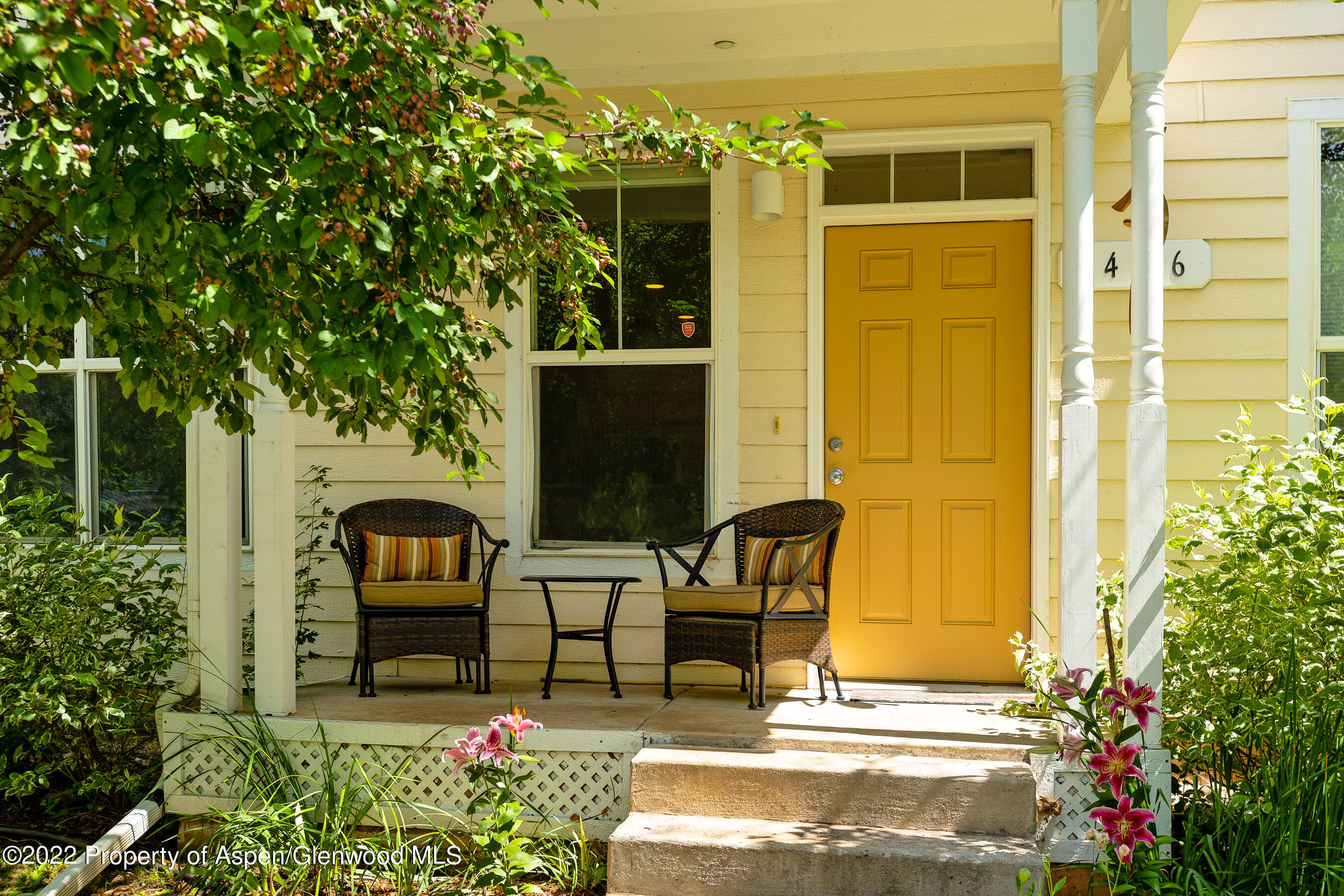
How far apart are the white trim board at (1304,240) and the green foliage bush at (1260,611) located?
112 cm

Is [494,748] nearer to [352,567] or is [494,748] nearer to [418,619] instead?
[418,619]

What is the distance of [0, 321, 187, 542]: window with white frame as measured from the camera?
469cm

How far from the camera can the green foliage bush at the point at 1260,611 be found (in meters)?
2.58

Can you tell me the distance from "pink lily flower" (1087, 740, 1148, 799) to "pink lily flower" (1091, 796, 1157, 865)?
0.12 ft

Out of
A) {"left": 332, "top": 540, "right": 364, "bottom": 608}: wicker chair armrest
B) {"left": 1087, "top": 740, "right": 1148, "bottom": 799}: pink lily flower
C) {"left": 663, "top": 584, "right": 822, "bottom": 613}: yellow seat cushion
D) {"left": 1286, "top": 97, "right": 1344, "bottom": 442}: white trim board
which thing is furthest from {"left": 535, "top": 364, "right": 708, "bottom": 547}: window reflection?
Result: {"left": 1286, "top": 97, "right": 1344, "bottom": 442}: white trim board

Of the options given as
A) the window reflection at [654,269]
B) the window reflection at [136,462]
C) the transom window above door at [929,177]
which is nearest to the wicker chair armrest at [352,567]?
the window reflection at [136,462]

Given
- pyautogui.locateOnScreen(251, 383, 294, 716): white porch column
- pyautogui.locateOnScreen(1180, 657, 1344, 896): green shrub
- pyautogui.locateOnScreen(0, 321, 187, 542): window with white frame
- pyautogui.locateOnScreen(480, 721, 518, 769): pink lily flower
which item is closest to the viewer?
pyautogui.locateOnScreen(1180, 657, 1344, 896): green shrub

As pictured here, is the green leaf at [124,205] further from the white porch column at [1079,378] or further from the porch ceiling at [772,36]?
the porch ceiling at [772,36]

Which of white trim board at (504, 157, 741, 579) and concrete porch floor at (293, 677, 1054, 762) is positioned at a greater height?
white trim board at (504, 157, 741, 579)

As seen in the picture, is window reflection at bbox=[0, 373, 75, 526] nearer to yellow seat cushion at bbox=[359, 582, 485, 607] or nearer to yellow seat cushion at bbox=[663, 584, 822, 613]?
yellow seat cushion at bbox=[359, 582, 485, 607]

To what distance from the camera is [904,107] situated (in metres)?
4.20

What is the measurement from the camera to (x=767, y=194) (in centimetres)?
418

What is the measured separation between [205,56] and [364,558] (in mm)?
3136

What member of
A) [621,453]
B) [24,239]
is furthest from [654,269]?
[24,239]
